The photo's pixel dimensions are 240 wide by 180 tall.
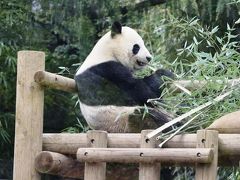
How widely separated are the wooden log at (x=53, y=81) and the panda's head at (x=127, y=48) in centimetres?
46

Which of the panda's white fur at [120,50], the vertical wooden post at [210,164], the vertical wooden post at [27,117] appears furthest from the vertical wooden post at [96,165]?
the panda's white fur at [120,50]

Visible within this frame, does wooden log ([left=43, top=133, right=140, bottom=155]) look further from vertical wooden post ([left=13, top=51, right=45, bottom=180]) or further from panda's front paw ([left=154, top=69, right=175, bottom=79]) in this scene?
panda's front paw ([left=154, top=69, right=175, bottom=79])

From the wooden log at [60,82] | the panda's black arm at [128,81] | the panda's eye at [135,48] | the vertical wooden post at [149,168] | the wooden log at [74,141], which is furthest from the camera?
the panda's eye at [135,48]

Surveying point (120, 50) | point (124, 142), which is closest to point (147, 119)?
point (124, 142)

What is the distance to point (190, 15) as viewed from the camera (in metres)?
7.75

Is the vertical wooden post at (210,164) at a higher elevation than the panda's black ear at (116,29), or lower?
lower

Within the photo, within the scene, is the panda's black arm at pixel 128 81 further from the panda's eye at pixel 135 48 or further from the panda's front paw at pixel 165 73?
the panda's eye at pixel 135 48

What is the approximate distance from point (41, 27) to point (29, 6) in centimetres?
40

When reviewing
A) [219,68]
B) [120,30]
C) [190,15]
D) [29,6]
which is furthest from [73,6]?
[219,68]

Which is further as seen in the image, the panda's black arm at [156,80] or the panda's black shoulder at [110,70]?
the panda's black shoulder at [110,70]

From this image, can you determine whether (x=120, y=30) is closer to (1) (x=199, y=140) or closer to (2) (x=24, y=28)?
(1) (x=199, y=140)

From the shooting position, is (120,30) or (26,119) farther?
(120,30)

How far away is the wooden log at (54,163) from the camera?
4105 mm

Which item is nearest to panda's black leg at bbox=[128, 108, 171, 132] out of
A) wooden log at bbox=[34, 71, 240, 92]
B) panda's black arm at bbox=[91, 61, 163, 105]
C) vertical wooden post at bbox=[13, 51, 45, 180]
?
wooden log at bbox=[34, 71, 240, 92]
